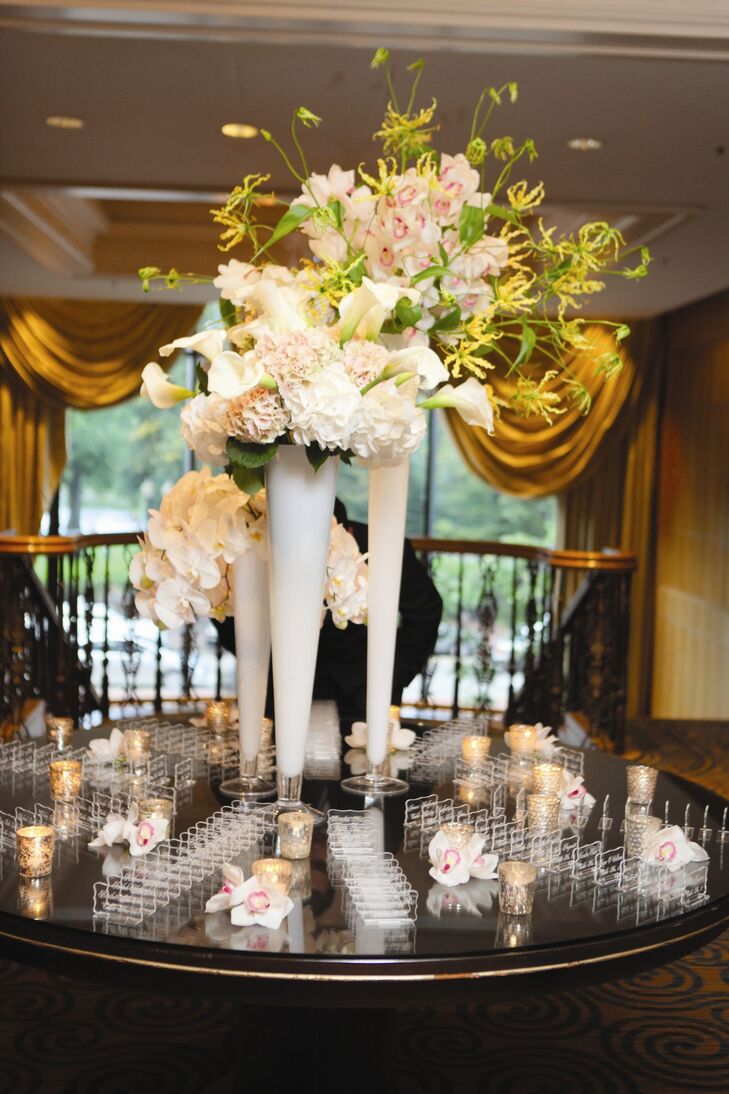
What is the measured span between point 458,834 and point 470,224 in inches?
38.2

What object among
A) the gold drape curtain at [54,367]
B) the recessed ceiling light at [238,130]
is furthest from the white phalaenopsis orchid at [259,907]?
the gold drape curtain at [54,367]

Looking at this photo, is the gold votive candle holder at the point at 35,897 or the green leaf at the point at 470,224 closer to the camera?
the gold votive candle holder at the point at 35,897

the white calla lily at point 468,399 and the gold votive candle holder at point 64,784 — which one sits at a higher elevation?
the white calla lily at point 468,399

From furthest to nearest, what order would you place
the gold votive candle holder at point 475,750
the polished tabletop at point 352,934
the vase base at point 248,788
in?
the gold votive candle holder at point 475,750 → the vase base at point 248,788 → the polished tabletop at point 352,934

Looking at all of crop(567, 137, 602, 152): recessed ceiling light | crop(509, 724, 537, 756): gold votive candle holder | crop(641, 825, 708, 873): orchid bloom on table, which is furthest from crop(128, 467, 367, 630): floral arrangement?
crop(567, 137, 602, 152): recessed ceiling light

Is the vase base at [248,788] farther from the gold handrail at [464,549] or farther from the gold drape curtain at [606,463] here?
the gold drape curtain at [606,463]

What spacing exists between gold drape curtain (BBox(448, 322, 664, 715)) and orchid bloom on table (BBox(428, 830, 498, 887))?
8.38 meters

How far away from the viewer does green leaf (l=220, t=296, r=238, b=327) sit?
199cm

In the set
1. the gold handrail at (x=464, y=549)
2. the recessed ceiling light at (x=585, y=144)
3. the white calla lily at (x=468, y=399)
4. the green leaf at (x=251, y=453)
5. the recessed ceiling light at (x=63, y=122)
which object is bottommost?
the gold handrail at (x=464, y=549)

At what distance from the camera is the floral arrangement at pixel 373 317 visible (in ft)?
5.71

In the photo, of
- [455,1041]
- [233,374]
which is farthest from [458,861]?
[455,1041]

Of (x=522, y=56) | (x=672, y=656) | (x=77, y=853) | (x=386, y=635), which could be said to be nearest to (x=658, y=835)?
(x=386, y=635)

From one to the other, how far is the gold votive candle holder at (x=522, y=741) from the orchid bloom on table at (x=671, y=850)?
0.64 meters

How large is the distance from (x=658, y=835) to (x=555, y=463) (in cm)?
851
